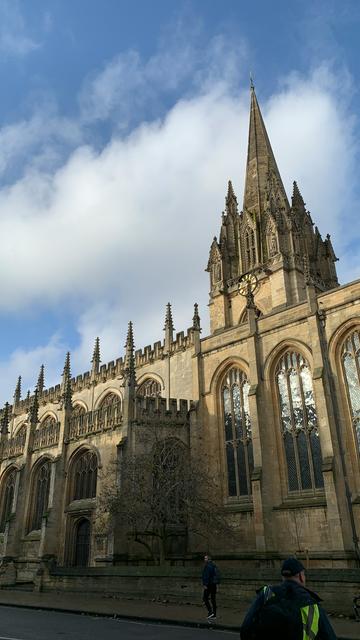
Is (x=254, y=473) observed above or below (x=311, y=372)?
below

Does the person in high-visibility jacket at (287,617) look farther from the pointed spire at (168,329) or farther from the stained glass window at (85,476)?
the pointed spire at (168,329)

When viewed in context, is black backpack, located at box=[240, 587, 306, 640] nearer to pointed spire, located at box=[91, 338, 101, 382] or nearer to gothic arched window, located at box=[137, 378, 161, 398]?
gothic arched window, located at box=[137, 378, 161, 398]

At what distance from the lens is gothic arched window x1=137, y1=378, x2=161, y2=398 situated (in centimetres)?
3950

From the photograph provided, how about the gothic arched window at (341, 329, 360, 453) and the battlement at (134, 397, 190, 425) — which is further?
the battlement at (134, 397, 190, 425)

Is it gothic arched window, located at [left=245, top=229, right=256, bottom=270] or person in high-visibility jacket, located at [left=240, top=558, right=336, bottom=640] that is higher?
gothic arched window, located at [left=245, top=229, right=256, bottom=270]

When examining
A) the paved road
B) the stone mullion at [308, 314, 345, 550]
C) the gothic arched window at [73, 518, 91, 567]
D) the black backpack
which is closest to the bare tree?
the gothic arched window at [73, 518, 91, 567]

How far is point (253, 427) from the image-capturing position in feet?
80.0

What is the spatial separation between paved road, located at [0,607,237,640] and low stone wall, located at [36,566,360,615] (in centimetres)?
395

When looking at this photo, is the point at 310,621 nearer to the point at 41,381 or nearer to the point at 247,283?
the point at 247,283

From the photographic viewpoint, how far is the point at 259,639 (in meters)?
3.53

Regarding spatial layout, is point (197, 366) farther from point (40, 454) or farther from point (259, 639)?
point (259, 639)

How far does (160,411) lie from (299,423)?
7140 millimetres

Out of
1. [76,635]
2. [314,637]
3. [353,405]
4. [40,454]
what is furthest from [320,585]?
[40,454]

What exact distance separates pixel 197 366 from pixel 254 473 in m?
7.45
